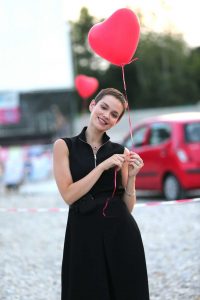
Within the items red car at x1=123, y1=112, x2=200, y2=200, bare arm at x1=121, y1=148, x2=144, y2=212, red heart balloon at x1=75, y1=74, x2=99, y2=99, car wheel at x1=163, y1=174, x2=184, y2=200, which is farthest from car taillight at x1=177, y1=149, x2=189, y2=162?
bare arm at x1=121, y1=148, x2=144, y2=212

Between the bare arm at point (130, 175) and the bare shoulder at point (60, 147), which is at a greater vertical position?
the bare shoulder at point (60, 147)

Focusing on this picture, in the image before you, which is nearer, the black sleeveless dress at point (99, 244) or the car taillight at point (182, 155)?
the black sleeveless dress at point (99, 244)

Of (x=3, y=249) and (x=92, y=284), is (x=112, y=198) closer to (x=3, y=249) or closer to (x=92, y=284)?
(x=92, y=284)

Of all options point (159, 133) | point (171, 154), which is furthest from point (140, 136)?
point (171, 154)

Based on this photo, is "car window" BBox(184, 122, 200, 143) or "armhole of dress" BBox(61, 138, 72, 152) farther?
"car window" BBox(184, 122, 200, 143)

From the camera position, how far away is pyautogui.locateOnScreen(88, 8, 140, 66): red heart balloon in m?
3.54

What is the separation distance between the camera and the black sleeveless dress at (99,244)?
120 inches

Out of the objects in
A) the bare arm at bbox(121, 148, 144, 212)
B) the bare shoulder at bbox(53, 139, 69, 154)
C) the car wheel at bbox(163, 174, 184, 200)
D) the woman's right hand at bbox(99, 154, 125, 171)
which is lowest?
the car wheel at bbox(163, 174, 184, 200)

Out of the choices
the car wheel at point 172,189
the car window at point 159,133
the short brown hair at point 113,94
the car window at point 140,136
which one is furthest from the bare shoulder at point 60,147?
the car window at point 140,136

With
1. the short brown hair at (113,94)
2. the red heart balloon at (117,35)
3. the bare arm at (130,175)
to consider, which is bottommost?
the bare arm at (130,175)

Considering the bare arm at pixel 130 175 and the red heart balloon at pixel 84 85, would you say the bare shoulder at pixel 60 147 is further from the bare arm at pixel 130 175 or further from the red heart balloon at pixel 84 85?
the red heart balloon at pixel 84 85

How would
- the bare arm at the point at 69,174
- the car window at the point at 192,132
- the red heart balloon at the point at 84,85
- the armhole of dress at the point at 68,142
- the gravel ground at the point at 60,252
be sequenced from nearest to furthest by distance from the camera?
the bare arm at the point at 69,174
the armhole of dress at the point at 68,142
the gravel ground at the point at 60,252
the car window at the point at 192,132
the red heart balloon at the point at 84,85

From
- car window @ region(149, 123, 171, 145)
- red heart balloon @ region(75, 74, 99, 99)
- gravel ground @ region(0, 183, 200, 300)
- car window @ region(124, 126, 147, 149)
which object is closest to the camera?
gravel ground @ region(0, 183, 200, 300)

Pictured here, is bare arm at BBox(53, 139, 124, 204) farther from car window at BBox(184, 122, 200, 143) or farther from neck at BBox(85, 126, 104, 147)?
car window at BBox(184, 122, 200, 143)
